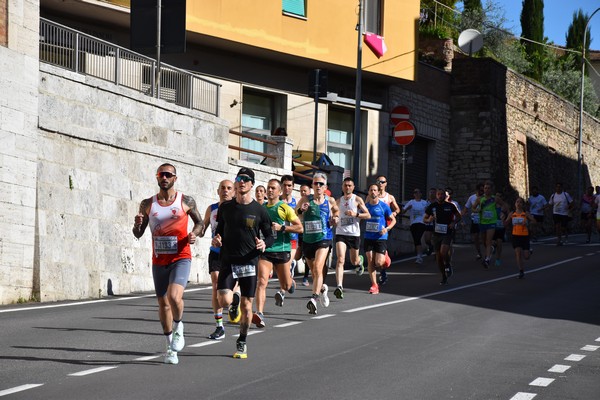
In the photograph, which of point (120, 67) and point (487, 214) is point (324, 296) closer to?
point (120, 67)

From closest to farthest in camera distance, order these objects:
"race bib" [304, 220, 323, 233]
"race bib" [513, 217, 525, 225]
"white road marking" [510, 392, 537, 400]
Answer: "white road marking" [510, 392, 537, 400], "race bib" [304, 220, 323, 233], "race bib" [513, 217, 525, 225]

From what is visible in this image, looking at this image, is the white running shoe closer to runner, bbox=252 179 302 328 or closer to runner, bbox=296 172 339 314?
runner, bbox=252 179 302 328

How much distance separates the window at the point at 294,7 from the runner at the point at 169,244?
2161 centimetres

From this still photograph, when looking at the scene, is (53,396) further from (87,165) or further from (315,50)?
(315,50)

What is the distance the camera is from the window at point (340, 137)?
36562 millimetres

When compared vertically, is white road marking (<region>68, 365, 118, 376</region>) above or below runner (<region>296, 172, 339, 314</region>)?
below

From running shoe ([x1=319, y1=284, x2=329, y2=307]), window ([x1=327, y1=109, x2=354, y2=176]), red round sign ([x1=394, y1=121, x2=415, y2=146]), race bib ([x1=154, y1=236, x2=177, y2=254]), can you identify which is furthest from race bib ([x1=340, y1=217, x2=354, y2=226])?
window ([x1=327, y1=109, x2=354, y2=176])

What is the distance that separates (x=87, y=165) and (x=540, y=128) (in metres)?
32.9

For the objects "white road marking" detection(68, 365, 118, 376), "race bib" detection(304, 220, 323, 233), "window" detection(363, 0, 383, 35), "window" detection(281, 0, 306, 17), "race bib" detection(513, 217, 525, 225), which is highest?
"window" detection(363, 0, 383, 35)

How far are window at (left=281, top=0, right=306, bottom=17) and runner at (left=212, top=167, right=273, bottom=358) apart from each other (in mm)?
21211

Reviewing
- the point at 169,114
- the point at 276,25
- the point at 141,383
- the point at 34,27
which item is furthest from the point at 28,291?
the point at 276,25

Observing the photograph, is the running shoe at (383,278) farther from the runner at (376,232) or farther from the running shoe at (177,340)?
the running shoe at (177,340)

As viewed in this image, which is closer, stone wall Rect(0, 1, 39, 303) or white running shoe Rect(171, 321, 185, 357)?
white running shoe Rect(171, 321, 185, 357)

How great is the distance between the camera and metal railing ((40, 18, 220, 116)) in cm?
2066
